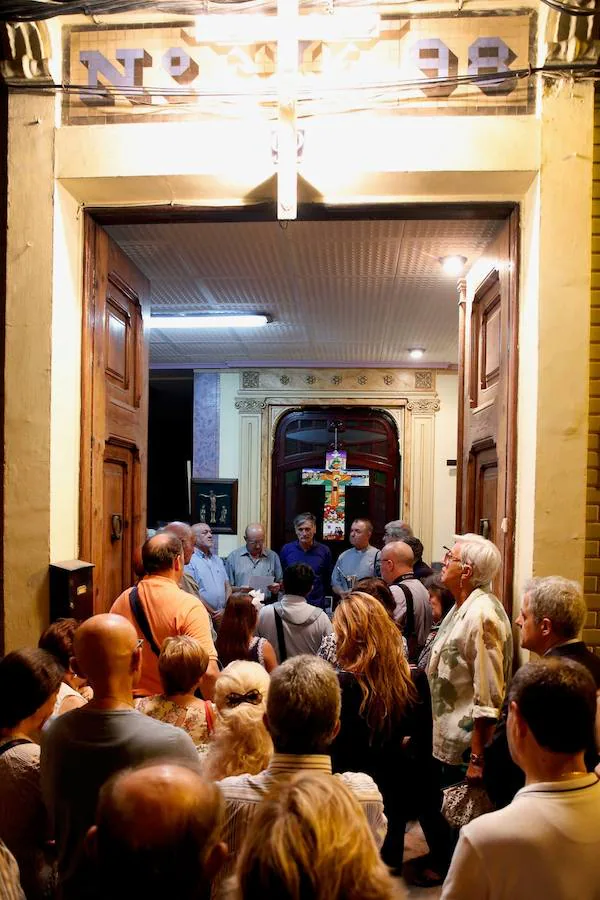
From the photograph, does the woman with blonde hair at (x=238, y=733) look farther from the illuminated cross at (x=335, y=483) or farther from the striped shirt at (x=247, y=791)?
the illuminated cross at (x=335, y=483)

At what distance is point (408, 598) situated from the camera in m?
3.93

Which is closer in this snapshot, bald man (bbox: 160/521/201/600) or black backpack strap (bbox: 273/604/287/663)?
black backpack strap (bbox: 273/604/287/663)

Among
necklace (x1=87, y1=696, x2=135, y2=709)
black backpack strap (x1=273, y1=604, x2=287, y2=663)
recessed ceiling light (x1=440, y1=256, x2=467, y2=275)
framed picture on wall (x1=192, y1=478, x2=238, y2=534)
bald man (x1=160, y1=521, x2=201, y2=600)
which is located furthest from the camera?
framed picture on wall (x1=192, y1=478, x2=238, y2=534)

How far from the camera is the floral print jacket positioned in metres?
2.62

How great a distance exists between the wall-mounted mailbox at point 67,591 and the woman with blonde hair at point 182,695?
0.70 metres

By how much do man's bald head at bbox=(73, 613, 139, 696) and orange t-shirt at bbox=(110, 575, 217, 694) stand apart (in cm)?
99

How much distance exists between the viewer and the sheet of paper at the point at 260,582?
251 inches

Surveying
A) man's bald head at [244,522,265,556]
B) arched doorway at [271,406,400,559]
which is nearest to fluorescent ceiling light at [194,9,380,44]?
man's bald head at [244,522,265,556]

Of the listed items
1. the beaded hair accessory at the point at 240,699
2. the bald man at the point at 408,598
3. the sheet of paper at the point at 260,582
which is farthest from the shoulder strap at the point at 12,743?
the sheet of paper at the point at 260,582

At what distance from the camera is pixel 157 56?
119 inches

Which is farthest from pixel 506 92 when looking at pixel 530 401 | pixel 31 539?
pixel 31 539

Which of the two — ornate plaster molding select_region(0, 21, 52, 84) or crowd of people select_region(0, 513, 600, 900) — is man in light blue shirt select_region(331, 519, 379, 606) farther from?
ornate plaster molding select_region(0, 21, 52, 84)

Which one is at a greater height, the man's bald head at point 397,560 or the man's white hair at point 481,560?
the man's white hair at point 481,560

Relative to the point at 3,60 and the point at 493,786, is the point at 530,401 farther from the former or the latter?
the point at 3,60
